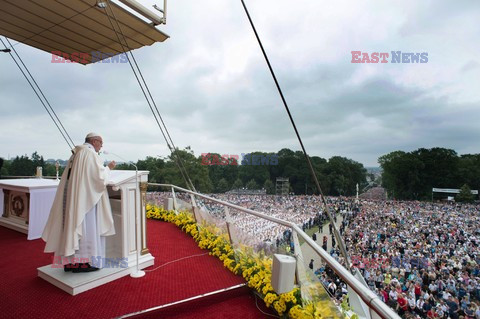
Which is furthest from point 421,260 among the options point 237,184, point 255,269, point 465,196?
point 237,184

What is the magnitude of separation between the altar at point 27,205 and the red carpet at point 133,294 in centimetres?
87

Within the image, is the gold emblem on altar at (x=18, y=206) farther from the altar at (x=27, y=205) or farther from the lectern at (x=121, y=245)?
the lectern at (x=121, y=245)

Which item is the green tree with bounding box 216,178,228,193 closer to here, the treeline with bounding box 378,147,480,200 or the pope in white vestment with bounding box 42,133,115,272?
the treeline with bounding box 378,147,480,200

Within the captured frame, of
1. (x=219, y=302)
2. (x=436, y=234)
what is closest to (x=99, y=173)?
(x=219, y=302)

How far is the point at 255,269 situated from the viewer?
3154mm

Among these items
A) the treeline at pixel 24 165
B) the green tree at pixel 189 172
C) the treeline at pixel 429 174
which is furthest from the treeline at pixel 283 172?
the treeline at pixel 24 165

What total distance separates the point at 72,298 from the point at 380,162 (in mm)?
75648

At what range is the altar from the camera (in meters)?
4.71

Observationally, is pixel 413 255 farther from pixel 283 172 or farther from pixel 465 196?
pixel 283 172

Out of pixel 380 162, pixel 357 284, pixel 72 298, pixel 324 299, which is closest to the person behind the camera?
pixel 357 284

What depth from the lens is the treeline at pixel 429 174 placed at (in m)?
61.7

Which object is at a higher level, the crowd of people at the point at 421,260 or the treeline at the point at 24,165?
the treeline at the point at 24,165

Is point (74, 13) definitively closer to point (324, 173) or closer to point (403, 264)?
point (403, 264)

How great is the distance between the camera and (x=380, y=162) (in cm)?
6862
